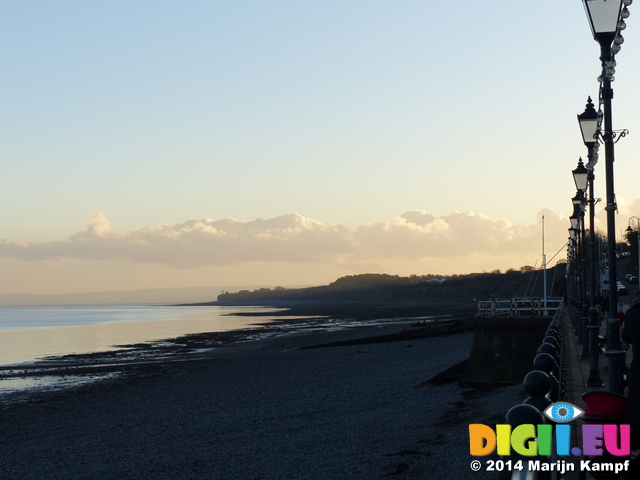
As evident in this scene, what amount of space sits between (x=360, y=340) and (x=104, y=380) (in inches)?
770

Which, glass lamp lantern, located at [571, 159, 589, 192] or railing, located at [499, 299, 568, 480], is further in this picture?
glass lamp lantern, located at [571, 159, 589, 192]

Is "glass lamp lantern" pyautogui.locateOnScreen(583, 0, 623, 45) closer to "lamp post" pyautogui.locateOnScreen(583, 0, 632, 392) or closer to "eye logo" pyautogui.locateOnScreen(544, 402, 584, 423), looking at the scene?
"lamp post" pyautogui.locateOnScreen(583, 0, 632, 392)

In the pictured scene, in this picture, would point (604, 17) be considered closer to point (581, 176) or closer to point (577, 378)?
point (581, 176)

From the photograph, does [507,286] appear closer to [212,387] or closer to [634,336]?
[212,387]

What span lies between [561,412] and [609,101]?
5.81 meters

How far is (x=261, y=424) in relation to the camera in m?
20.0

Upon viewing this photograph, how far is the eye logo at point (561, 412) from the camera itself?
495 centimetres

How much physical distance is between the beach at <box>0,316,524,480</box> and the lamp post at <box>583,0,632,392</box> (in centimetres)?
342

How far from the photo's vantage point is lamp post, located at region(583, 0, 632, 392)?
8.66 metres

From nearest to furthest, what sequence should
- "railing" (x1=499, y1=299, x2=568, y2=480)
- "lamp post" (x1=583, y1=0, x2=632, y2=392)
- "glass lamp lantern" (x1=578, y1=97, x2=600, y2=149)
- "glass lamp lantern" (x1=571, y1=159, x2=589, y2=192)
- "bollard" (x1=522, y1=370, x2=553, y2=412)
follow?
"railing" (x1=499, y1=299, x2=568, y2=480)
"bollard" (x1=522, y1=370, x2=553, y2=412)
"lamp post" (x1=583, y1=0, x2=632, y2=392)
"glass lamp lantern" (x1=578, y1=97, x2=600, y2=149)
"glass lamp lantern" (x1=571, y1=159, x2=589, y2=192)

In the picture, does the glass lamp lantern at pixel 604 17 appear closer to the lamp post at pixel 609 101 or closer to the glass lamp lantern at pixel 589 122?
the lamp post at pixel 609 101

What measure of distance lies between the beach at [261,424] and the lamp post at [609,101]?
3.42m

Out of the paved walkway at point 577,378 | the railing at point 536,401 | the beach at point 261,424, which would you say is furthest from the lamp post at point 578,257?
the railing at point 536,401

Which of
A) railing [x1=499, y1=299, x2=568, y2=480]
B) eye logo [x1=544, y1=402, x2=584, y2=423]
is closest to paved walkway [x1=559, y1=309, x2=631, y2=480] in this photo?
railing [x1=499, y1=299, x2=568, y2=480]
